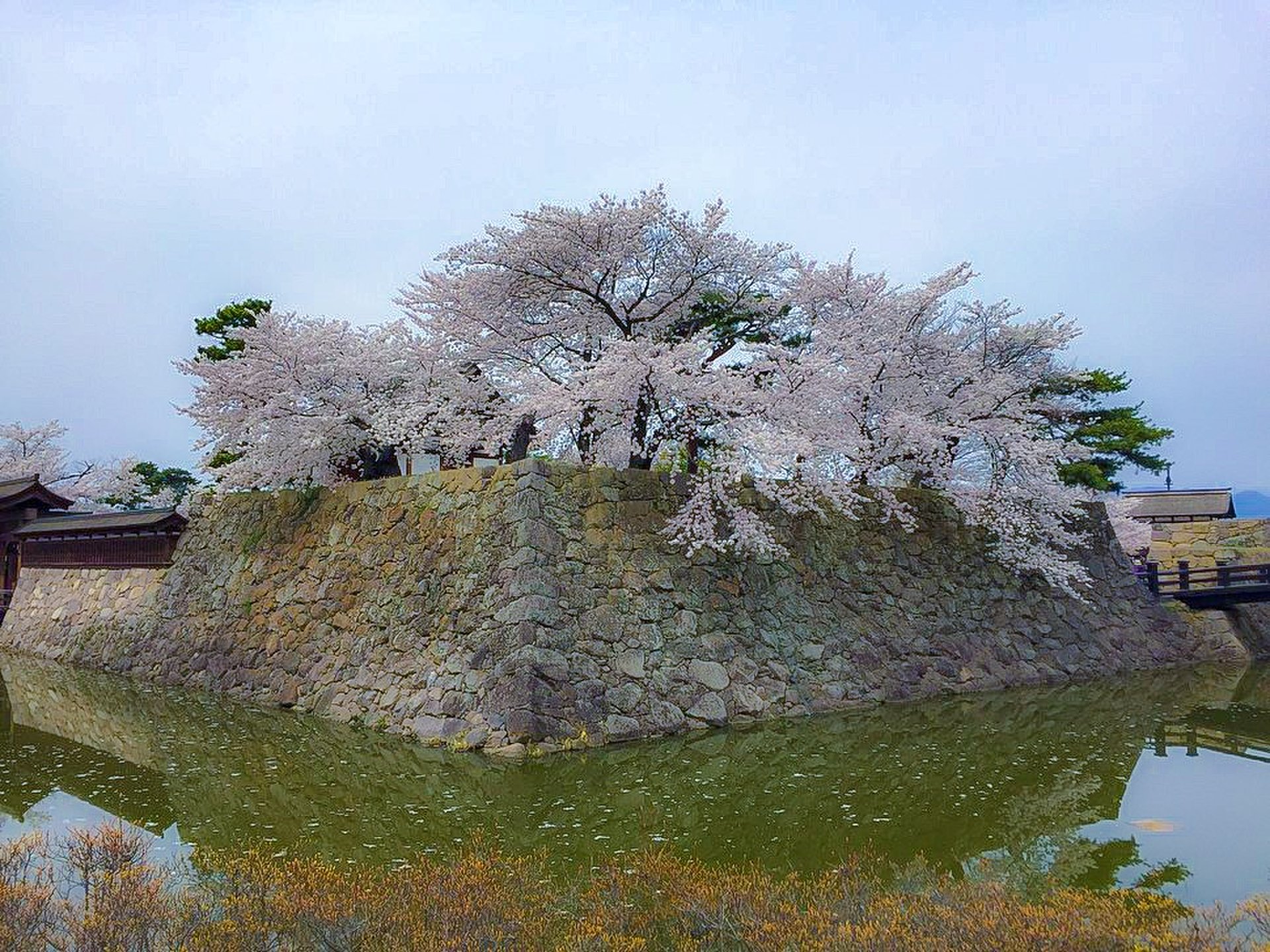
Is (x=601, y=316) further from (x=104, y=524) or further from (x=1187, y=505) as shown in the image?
(x=1187, y=505)

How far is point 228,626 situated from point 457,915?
1259 centimetres

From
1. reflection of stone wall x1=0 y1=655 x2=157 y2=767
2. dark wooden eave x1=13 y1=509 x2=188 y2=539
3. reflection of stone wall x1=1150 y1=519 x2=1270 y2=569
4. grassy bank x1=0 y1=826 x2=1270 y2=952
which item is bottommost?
reflection of stone wall x1=0 y1=655 x2=157 y2=767

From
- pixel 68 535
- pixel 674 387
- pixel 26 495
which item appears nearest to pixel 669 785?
pixel 674 387

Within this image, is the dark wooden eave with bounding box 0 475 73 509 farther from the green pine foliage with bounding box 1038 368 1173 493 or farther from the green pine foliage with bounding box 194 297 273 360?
the green pine foliage with bounding box 1038 368 1173 493

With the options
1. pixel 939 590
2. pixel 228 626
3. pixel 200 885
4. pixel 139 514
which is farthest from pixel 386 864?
pixel 139 514

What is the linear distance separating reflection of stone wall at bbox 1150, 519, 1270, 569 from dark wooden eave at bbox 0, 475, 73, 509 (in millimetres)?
32650

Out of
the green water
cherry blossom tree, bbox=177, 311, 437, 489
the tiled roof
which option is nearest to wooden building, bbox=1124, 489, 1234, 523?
the tiled roof

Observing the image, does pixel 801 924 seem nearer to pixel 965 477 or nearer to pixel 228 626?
pixel 228 626

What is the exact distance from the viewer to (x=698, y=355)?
1284 cm

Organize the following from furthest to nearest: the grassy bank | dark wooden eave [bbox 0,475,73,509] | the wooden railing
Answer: dark wooden eave [bbox 0,475,73,509] < the wooden railing < the grassy bank

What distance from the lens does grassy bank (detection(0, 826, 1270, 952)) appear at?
157 inches

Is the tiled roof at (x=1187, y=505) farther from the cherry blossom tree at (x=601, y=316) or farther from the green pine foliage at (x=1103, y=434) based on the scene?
the cherry blossom tree at (x=601, y=316)

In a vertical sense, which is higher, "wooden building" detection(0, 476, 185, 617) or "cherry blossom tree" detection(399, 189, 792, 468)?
"cherry blossom tree" detection(399, 189, 792, 468)

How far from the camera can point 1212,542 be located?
30141 mm
